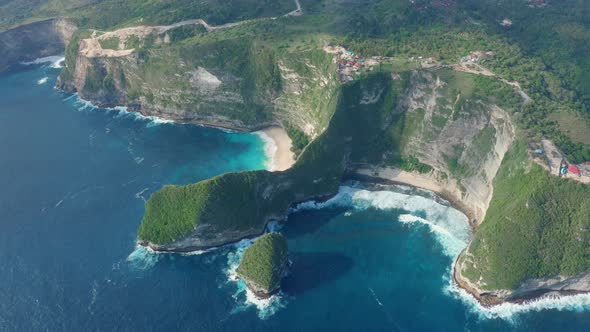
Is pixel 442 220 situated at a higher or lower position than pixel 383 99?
lower

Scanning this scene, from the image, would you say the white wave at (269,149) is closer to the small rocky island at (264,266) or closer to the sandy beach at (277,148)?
the sandy beach at (277,148)

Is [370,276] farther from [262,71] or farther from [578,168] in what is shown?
[262,71]

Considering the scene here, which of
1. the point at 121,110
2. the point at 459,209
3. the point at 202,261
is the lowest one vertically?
the point at 459,209

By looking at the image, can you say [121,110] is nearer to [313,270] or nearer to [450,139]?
[313,270]

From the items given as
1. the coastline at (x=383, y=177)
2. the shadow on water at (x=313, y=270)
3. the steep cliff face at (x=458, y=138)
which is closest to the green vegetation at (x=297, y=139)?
the coastline at (x=383, y=177)

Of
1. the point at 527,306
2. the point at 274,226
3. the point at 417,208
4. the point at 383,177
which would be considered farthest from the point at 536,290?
the point at 274,226

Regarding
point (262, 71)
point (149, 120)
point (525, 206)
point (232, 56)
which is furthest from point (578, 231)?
point (149, 120)

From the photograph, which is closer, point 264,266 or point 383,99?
point 264,266
